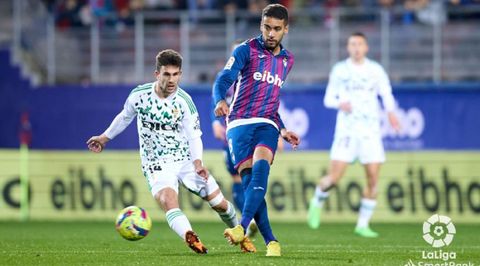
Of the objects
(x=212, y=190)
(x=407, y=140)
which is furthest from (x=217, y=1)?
(x=212, y=190)

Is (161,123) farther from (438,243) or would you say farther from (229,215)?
(438,243)

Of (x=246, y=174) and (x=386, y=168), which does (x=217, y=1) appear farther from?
(x=246, y=174)

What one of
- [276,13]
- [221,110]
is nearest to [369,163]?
[276,13]

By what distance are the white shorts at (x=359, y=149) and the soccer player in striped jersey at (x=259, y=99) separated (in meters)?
4.58

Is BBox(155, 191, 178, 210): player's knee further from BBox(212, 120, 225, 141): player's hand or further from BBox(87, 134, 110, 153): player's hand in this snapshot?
BBox(212, 120, 225, 141): player's hand

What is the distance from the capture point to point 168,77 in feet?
35.6

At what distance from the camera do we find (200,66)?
23.2 meters

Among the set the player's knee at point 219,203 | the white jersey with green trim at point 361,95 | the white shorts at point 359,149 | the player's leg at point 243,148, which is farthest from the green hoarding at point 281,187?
the player's leg at point 243,148

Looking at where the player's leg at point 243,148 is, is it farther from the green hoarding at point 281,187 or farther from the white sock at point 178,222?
the green hoarding at point 281,187

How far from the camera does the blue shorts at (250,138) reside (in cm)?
1082

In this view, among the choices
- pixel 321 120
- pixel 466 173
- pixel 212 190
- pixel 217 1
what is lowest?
pixel 212 190

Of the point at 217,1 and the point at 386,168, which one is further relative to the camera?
the point at 217,1

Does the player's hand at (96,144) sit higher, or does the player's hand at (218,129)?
the player's hand at (218,129)

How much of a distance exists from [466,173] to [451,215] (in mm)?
767
